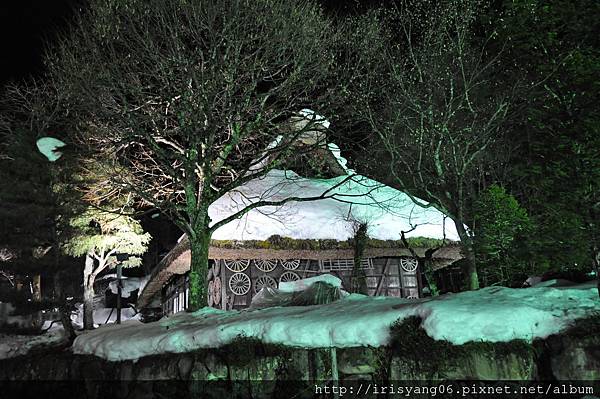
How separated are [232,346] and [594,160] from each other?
7.11m

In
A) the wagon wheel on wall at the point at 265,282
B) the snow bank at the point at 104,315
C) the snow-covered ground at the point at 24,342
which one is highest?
the wagon wheel on wall at the point at 265,282

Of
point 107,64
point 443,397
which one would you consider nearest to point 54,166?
point 107,64

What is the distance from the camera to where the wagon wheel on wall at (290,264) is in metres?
14.2

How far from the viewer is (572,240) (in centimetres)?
740

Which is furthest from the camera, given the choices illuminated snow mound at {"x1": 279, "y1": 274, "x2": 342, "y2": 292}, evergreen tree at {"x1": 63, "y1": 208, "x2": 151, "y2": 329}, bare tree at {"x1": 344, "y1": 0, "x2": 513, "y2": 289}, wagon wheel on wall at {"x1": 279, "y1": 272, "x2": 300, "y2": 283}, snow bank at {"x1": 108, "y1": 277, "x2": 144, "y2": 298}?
snow bank at {"x1": 108, "y1": 277, "x2": 144, "y2": 298}

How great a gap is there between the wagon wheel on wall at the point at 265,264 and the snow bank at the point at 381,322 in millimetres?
4925

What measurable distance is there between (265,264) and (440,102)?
8.40 meters

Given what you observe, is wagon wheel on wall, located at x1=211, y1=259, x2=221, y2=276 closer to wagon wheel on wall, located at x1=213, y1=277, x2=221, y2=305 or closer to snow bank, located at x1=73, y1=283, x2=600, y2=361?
wagon wheel on wall, located at x1=213, y1=277, x2=221, y2=305

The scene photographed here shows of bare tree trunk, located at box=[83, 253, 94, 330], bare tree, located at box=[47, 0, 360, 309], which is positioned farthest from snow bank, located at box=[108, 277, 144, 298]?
bare tree, located at box=[47, 0, 360, 309]

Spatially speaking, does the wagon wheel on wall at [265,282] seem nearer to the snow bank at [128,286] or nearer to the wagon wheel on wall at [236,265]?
the wagon wheel on wall at [236,265]

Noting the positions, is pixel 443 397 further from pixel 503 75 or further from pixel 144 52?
pixel 503 75

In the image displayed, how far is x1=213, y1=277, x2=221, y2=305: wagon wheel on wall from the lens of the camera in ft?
45.8

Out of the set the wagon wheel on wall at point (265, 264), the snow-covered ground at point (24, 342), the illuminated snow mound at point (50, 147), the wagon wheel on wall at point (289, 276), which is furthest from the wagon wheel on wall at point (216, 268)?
the illuminated snow mound at point (50, 147)

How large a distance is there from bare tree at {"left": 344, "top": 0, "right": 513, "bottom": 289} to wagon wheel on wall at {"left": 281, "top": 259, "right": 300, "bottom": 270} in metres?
4.25
